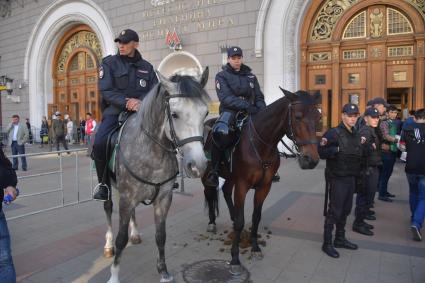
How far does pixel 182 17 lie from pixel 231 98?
11668 mm

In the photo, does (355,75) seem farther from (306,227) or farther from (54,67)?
(54,67)

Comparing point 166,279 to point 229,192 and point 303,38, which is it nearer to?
point 229,192

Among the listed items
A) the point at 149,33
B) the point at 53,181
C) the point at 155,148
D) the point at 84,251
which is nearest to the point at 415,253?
the point at 155,148

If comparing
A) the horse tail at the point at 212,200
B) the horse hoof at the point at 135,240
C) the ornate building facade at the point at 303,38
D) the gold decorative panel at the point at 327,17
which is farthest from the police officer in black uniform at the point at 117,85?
the gold decorative panel at the point at 327,17

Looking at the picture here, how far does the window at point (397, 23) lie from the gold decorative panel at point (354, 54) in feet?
3.35

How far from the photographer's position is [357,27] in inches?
477

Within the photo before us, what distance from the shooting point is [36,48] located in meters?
21.4

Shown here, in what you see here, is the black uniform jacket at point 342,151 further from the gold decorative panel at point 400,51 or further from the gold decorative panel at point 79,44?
the gold decorative panel at point 79,44

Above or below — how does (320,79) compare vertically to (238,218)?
above

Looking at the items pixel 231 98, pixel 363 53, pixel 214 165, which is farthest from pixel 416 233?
pixel 363 53

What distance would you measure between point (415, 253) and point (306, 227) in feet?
5.10

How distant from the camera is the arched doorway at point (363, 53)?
1130 centimetres

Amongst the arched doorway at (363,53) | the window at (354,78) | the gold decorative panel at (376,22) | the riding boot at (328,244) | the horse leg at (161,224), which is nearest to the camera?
the horse leg at (161,224)


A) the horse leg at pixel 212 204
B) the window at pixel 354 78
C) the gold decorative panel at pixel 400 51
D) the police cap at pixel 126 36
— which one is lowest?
the horse leg at pixel 212 204
